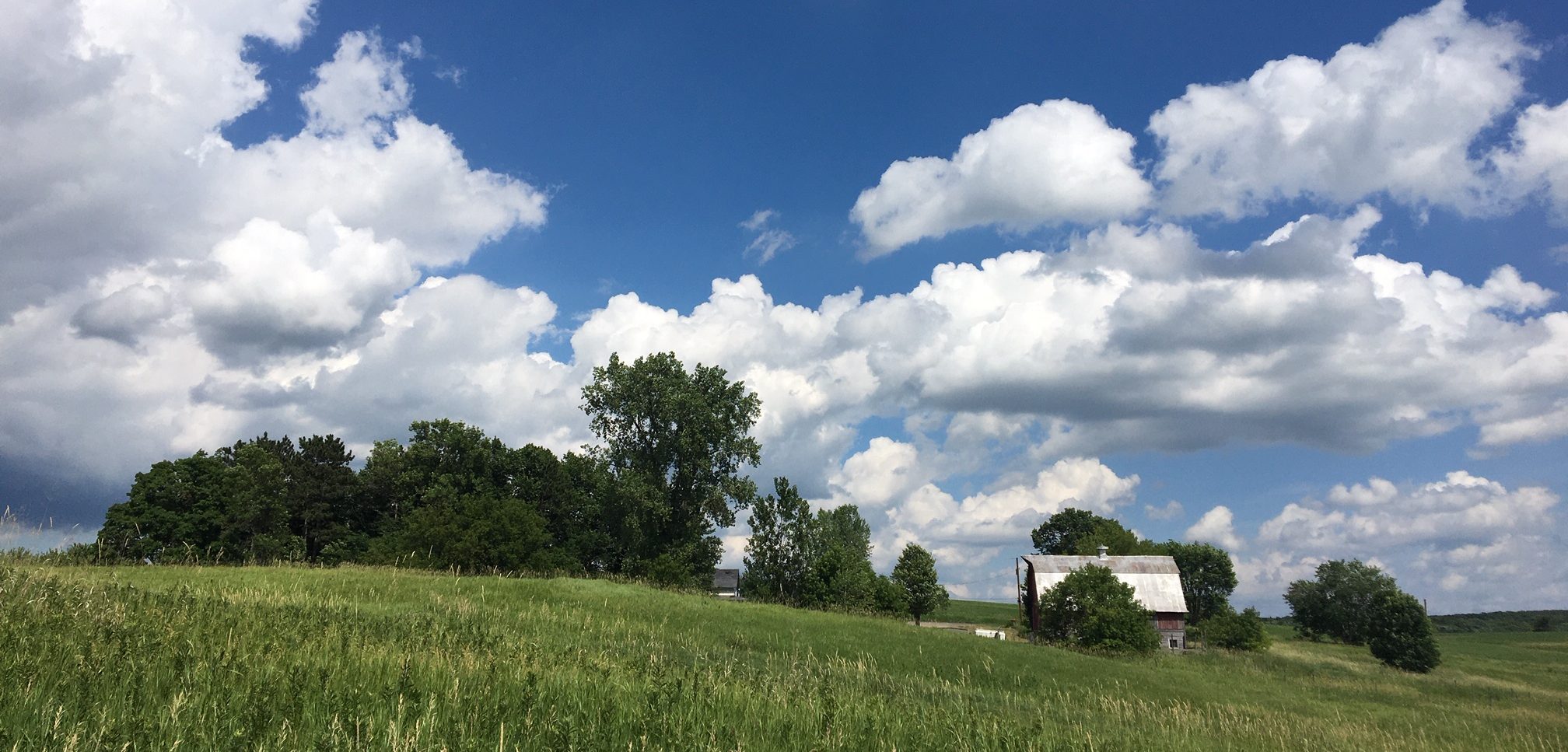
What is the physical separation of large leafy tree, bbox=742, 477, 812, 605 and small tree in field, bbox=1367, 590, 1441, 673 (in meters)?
50.4

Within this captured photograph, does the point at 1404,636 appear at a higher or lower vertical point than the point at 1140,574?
lower

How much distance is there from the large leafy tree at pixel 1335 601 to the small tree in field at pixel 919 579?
56.8 meters

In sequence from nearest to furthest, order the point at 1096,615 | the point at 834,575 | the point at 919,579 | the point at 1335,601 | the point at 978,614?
the point at 1096,615
the point at 834,575
the point at 919,579
the point at 1335,601
the point at 978,614

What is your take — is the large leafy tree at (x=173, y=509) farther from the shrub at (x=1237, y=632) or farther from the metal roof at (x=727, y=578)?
the shrub at (x=1237, y=632)

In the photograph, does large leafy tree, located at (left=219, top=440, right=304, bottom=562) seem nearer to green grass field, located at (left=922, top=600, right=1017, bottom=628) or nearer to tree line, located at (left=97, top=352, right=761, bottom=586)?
tree line, located at (left=97, top=352, right=761, bottom=586)

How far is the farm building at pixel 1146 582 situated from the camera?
2517 inches

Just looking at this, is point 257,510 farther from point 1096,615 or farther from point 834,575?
point 1096,615

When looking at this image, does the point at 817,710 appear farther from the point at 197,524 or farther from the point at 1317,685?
the point at 197,524

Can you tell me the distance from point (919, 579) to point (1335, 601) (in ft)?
219

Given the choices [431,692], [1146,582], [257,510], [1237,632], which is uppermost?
[257,510]

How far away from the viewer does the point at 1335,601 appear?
95250 mm

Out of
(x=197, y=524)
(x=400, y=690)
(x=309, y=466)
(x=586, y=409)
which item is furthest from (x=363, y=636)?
(x=309, y=466)

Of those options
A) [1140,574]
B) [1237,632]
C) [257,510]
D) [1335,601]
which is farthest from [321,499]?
[1335,601]

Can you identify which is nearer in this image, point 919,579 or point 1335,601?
point 919,579
